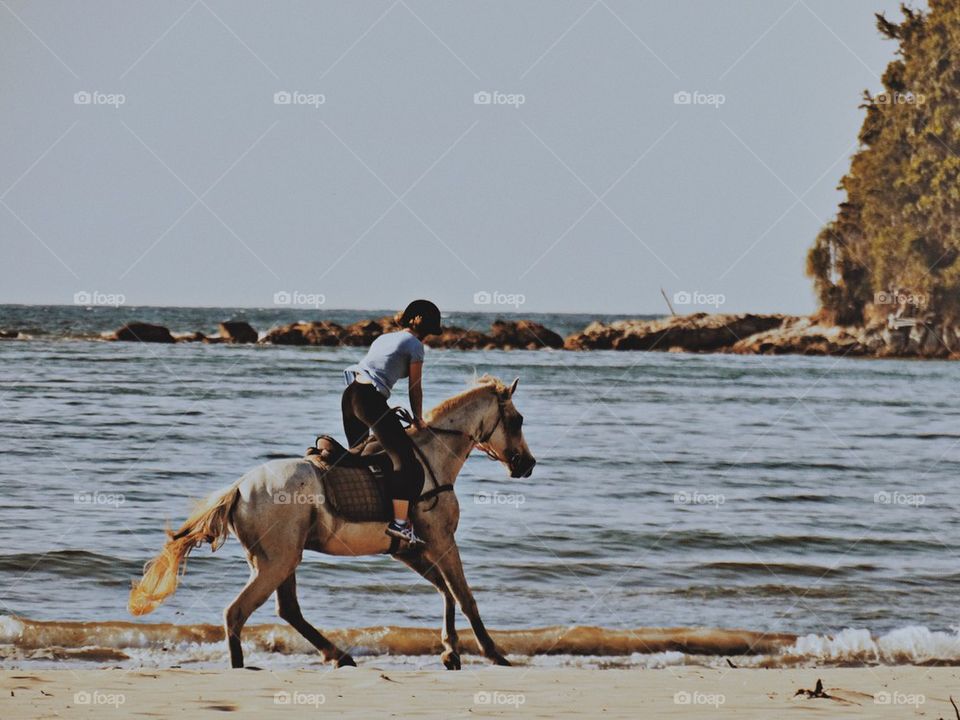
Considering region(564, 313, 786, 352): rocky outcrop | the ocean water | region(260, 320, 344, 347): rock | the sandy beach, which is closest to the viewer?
the sandy beach

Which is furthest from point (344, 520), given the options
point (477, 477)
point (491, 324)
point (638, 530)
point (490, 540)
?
point (491, 324)

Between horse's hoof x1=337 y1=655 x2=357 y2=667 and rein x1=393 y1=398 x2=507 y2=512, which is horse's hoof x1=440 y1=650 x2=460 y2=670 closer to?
horse's hoof x1=337 y1=655 x2=357 y2=667

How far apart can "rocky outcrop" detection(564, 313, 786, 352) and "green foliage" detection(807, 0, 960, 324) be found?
2.50 m

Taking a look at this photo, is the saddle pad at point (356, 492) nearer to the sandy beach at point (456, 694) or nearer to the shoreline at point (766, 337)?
the sandy beach at point (456, 694)

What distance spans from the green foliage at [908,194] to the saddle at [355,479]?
35.1 meters

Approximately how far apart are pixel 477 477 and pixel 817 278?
26523 mm

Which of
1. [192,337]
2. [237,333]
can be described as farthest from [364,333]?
[192,337]

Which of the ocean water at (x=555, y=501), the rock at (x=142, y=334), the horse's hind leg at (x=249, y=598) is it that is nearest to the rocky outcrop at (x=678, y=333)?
the ocean water at (x=555, y=501)

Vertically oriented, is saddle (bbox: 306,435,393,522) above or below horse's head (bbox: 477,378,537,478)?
below

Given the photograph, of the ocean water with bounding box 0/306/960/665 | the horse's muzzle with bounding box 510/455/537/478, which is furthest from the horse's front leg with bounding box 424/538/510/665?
the ocean water with bounding box 0/306/960/665

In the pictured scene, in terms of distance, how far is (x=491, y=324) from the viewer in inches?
1350

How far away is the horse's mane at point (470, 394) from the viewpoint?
840 centimetres

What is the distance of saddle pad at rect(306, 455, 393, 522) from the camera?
25.9 ft

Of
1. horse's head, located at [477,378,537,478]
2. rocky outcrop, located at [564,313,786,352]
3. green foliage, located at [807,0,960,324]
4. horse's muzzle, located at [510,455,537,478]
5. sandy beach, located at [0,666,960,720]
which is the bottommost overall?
sandy beach, located at [0,666,960,720]
